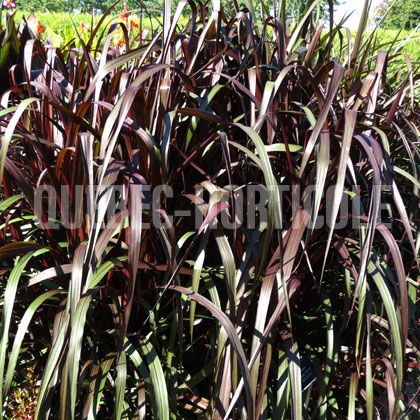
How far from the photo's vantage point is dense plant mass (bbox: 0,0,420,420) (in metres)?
1.11

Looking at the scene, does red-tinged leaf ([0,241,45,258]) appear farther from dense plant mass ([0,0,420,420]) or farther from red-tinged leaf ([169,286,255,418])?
red-tinged leaf ([169,286,255,418])

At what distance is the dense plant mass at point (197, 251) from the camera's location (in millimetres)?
1105

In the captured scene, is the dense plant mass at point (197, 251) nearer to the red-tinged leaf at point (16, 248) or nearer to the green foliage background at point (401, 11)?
the red-tinged leaf at point (16, 248)

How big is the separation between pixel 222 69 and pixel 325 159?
56 centimetres

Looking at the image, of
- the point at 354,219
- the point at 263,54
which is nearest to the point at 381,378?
the point at 354,219

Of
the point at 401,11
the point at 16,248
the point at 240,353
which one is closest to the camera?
the point at 240,353

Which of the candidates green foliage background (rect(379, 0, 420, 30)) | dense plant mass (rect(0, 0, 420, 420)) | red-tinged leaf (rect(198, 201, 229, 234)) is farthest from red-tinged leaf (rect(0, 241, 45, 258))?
green foliage background (rect(379, 0, 420, 30))

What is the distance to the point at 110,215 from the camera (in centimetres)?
131

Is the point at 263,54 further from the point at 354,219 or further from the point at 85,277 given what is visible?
the point at 85,277

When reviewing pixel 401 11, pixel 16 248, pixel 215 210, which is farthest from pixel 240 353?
Answer: pixel 401 11

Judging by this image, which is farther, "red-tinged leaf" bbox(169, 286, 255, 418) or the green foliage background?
the green foliage background

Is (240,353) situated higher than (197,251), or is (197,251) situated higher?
(197,251)

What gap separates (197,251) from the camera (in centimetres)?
133

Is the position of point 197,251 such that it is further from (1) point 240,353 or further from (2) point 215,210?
(1) point 240,353
